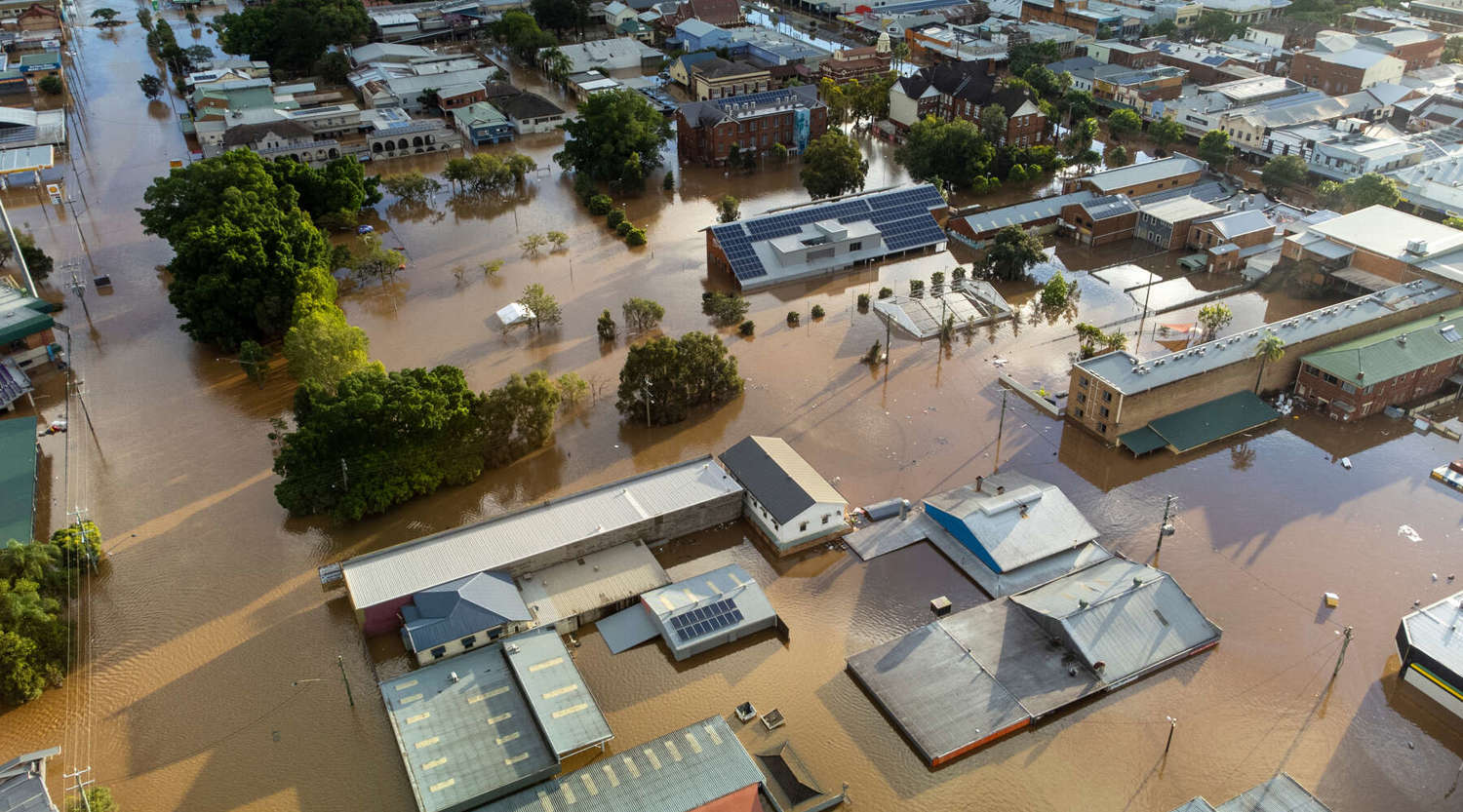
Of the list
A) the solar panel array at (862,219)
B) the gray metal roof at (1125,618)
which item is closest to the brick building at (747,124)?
the solar panel array at (862,219)

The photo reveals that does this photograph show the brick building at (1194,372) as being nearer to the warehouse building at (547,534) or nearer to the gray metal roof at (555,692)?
the warehouse building at (547,534)

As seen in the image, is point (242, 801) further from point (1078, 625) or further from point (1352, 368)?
point (1352, 368)

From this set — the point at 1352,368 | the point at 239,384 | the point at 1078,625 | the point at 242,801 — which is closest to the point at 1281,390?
the point at 1352,368

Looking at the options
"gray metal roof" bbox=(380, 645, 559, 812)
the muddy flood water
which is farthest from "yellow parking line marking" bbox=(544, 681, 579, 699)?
the muddy flood water

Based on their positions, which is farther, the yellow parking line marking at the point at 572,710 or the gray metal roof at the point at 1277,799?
the yellow parking line marking at the point at 572,710

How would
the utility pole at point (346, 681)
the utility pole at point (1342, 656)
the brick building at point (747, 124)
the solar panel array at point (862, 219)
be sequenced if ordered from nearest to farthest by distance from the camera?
the utility pole at point (1342, 656) → the utility pole at point (346, 681) → the solar panel array at point (862, 219) → the brick building at point (747, 124)
